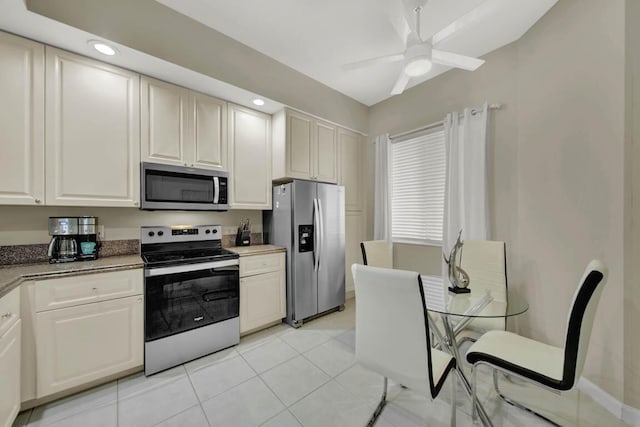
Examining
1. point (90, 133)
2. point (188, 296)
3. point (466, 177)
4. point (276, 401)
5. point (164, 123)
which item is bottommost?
point (276, 401)

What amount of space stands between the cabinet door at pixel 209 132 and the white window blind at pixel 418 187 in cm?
229

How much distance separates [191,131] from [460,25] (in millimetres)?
2379

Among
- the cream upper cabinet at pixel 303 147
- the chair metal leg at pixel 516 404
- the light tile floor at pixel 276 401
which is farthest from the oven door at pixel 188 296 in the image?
the chair metal leg at pixel 516 404

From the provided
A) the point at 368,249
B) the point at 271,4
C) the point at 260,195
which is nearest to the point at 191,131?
the point at 260,195

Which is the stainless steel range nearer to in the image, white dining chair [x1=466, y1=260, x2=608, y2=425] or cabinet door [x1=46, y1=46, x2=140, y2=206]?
cabinet door [x1=46, y1=46, x2=140, y2=206]

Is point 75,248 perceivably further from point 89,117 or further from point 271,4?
point 271,4

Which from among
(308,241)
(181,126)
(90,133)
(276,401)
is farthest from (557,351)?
(90,133)

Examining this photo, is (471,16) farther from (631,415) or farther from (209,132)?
(631,415)

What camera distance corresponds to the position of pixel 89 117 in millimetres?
1928

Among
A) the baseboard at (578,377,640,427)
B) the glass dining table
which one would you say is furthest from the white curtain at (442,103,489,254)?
the baseboard at (578,377,640,427)

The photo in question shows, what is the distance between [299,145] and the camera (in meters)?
3.04

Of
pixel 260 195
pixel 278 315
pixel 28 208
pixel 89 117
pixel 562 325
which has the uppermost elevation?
pixel 89 117

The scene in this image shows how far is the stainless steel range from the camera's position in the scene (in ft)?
6.49

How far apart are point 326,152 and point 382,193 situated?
39.8 inches
